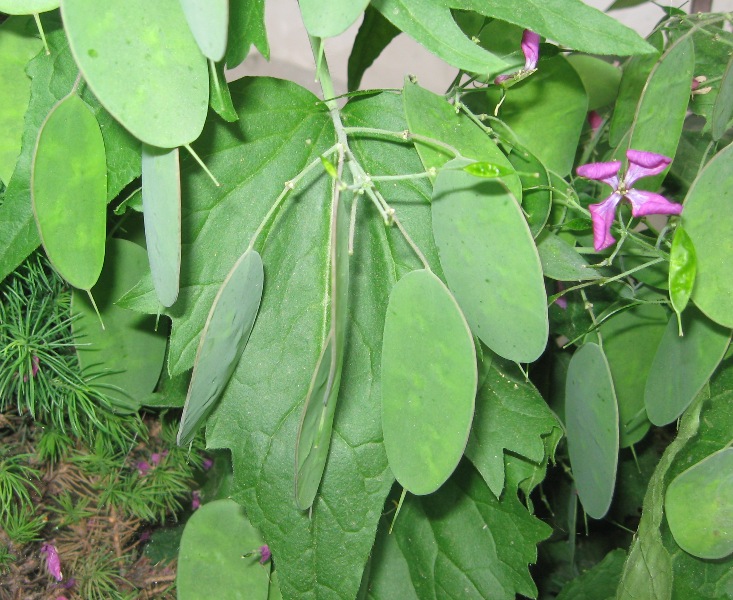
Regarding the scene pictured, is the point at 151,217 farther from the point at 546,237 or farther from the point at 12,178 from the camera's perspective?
the point at 546,237

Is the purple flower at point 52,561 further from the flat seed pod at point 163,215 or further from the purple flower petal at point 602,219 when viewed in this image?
the purple flower petal at point 602,219

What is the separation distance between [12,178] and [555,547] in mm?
463

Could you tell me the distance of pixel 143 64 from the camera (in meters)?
0.26

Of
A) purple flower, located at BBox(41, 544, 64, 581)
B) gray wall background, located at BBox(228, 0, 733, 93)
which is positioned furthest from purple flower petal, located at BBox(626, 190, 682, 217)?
gray wall background, located at BBox(228, 0, 733, 93)

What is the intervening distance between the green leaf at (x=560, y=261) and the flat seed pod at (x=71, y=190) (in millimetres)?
211

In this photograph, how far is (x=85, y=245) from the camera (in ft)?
1.04

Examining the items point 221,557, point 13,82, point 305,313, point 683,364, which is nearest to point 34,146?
point 13,82

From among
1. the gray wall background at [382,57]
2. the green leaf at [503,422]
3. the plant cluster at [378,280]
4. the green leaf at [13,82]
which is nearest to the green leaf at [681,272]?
the plant cluster at [378,280]

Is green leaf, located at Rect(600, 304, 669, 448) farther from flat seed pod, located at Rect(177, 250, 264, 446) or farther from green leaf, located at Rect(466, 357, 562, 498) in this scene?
flat seed pod, located at Rect(177, 250, 264, 446)

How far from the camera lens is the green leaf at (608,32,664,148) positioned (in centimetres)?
44

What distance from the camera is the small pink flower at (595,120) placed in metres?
0.52

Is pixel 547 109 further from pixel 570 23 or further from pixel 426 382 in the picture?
pixel 426 382

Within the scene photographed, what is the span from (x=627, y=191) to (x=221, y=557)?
0.31 m

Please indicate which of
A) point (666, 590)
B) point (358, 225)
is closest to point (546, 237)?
point (358, 225)
